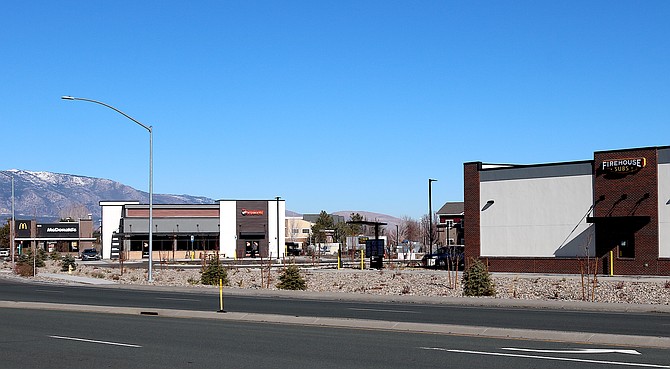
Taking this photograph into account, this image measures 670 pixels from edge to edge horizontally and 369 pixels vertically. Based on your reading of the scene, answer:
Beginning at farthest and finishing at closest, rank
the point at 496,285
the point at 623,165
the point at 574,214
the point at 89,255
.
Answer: the point at 89,255 → the point at 574,214 → the point at 623,165 → the point at 496,285

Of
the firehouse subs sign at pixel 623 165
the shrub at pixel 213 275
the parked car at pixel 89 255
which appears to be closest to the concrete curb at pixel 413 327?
the shrub at pixel 213 275

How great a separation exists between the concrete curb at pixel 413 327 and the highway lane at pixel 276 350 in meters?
0.57

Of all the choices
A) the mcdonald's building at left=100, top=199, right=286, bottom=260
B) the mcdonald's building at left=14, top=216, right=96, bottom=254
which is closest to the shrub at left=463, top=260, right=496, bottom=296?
the mcdonald's building at left=100, top=199, right=286, bottom=260

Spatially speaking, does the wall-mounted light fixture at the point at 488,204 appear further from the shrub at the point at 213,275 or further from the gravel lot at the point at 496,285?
the shrub at the point at 213,275

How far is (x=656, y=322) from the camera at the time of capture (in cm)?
2227

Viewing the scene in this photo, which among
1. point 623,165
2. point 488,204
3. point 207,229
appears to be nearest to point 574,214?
point 623,165

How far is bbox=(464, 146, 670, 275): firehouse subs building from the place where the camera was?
48.0 meters

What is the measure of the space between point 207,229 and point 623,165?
227ft

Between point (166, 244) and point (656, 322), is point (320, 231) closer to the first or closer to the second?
point (166, 244)

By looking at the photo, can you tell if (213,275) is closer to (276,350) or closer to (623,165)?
(623,165)

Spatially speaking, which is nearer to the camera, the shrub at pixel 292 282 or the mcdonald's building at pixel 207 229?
the shrub at pixel 292 282

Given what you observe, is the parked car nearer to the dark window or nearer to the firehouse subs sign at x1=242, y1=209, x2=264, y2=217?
the firehouse subs sign at x1=242, y1=209, x2=264, y2=217

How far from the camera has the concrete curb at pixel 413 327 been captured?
17.1 meters

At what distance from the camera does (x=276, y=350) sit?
16.0 metres
